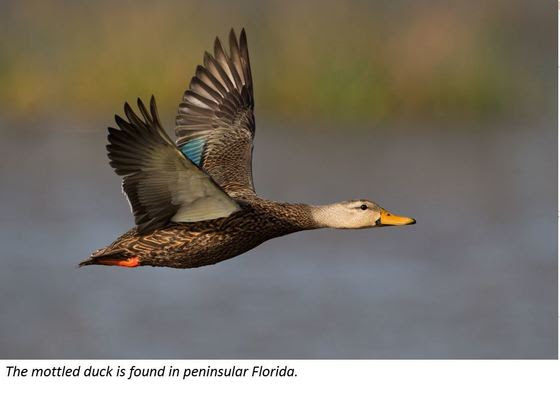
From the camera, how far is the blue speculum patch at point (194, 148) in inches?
425

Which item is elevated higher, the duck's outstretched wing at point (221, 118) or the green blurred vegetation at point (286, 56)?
the duck's outstretched wing at point (221, 118)

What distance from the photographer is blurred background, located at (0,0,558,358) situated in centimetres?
1523

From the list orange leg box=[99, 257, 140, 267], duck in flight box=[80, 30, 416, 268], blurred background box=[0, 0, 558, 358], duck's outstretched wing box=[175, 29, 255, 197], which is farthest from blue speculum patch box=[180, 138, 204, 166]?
blurred background box=[0, 0, 558, 358]

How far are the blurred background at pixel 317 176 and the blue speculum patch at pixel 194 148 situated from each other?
12.8ft

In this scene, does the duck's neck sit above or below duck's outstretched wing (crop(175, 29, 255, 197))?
below

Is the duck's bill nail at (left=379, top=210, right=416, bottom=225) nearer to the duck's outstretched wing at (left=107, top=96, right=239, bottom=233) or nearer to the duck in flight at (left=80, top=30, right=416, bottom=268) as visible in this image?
the duck in flight at (left=80, top=30, right=416, bottom=268)

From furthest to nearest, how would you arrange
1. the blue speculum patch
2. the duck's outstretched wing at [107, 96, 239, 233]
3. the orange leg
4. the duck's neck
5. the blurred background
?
1. the blurred background
2. the blue speculum patch
3. the duck's neck
4. the orange leg
5. the duck's outstretched wing at [107, 96, 239, 233]

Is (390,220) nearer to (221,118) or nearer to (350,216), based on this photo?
(350,216)

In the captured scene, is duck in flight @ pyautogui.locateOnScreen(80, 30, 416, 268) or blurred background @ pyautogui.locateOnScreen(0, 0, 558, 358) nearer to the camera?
duck in flight @ pyautogui.locateOnScreen(80, 30, 416, 268)

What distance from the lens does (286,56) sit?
2084 centimetres

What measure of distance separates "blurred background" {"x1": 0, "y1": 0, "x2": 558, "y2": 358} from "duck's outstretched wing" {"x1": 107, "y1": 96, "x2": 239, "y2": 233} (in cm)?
546

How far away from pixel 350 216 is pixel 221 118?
1.92m

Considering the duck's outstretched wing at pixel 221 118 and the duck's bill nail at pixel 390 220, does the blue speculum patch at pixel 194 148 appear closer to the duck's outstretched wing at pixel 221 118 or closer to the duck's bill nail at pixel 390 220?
the duck's outstretched wing at pixel 221 118

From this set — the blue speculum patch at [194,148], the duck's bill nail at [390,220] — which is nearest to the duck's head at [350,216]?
the duck's bill nail at [390,220]
